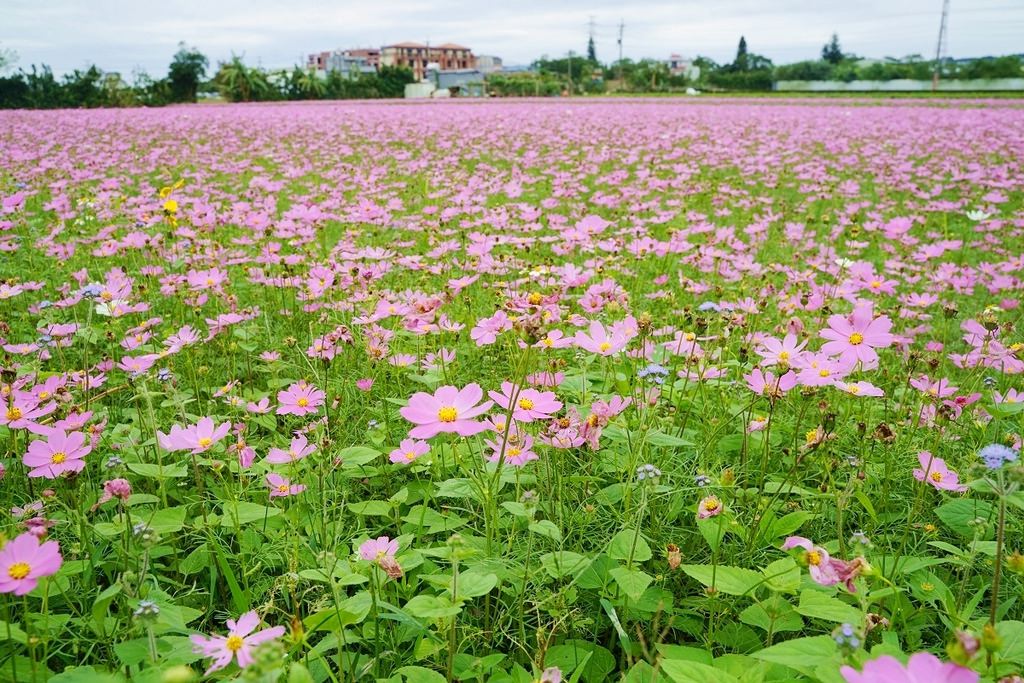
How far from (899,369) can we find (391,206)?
2480mm

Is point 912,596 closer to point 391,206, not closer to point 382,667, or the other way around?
point 382,667

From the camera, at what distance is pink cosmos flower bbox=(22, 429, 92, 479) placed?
111 cm

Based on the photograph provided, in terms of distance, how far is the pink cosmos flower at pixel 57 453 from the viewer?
1111 mm

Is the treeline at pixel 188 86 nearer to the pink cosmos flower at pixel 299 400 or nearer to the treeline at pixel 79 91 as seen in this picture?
the treeline at pixel 79 91

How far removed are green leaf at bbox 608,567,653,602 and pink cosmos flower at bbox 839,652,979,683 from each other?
1.36 ft

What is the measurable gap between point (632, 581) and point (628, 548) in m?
0.09

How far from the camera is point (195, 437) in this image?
3.95 ft

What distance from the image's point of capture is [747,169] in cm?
639

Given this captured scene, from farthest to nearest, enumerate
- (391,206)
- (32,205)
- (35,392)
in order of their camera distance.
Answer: (32,205)
(391,206)
(35,392)

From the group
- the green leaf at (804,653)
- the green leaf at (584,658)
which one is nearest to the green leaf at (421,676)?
the green leaf at (584,658)

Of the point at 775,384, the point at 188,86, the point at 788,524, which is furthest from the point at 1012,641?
the point at 188,86

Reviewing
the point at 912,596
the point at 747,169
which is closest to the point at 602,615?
the point at 912,596

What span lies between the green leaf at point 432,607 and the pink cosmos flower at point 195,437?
0.45 metres

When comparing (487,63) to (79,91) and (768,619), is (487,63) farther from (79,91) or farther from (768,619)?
(768,619)
